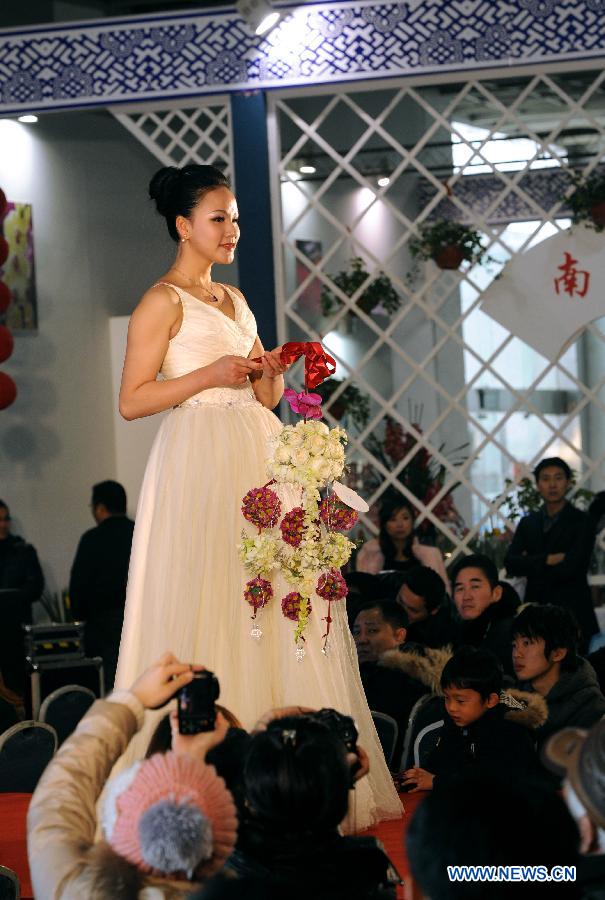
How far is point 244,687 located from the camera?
2770 mm

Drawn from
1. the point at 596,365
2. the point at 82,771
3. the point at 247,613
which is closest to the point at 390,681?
the point at 247,613

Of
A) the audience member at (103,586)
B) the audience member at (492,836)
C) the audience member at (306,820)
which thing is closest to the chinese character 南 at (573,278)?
the audience member at (103,586)

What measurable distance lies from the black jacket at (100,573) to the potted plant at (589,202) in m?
2.28

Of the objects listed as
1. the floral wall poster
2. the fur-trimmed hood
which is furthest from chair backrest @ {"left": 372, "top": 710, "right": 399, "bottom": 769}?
the floral wall poster

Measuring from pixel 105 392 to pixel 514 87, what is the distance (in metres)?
3.15

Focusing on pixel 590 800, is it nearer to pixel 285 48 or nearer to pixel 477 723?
pixel 477 723

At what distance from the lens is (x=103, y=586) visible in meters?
5.23

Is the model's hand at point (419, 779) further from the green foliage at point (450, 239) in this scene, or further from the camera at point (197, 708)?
the green foliage at point (450, 239)

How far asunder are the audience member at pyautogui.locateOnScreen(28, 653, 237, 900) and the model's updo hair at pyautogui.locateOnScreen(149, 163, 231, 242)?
154cm

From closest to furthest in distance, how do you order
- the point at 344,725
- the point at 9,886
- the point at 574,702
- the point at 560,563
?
the point at 344,725 → the point at 9,886 → the point at 574,702 → the point at 560,563

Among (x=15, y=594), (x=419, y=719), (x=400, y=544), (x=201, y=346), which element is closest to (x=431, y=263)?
(x=400, y=544)

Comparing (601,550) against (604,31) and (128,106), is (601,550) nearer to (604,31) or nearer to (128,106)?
(604,31)

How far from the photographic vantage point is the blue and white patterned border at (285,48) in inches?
195

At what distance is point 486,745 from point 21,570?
3.32 m
